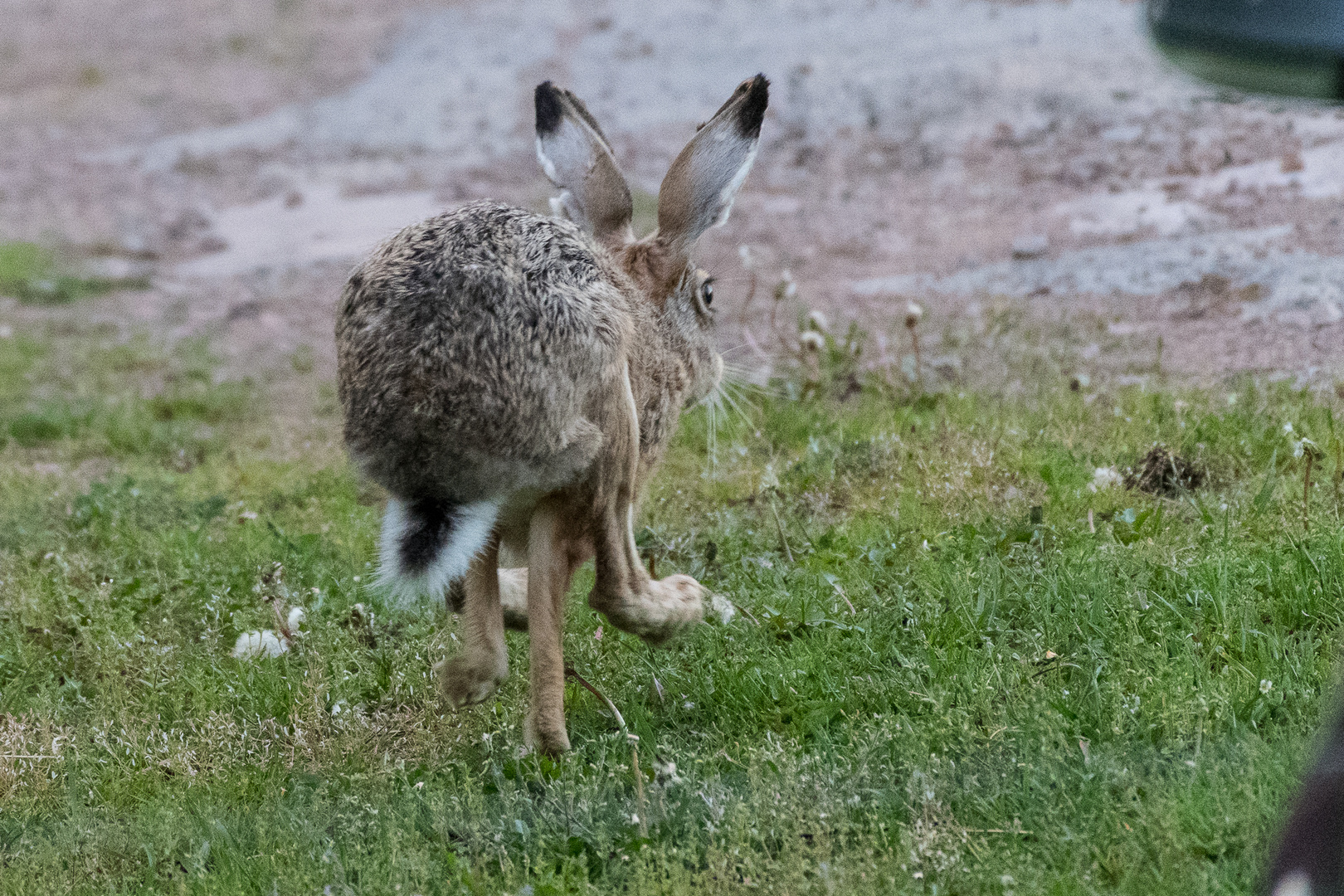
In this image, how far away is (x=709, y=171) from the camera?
550 centimetres

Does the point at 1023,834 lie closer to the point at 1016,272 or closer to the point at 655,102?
the point at 1016,272

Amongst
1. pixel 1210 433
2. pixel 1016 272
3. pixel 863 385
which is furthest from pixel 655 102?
pixel 1210 433

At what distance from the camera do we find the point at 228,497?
725cm

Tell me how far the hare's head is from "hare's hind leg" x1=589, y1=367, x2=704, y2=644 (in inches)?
31.0

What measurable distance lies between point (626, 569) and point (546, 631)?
1.48 ft

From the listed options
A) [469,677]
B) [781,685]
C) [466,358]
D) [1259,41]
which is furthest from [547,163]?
[1259,41]

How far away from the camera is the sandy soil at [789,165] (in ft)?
26.5

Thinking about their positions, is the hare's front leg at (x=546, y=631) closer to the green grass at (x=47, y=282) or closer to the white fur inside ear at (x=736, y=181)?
the white fur inside ear at (x=736, y=181)

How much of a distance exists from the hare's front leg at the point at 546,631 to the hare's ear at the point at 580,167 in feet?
5.17

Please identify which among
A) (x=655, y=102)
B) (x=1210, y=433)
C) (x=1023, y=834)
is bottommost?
(x=655, y=102)

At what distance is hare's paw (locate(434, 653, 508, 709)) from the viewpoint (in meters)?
4.62

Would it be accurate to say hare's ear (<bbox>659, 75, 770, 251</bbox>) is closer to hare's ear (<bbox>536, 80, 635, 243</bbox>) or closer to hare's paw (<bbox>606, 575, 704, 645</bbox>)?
hare's ear (<bbox>536, 80, 635, 243</bbox>)

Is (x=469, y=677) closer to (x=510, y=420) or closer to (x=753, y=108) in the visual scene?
(x=510, y=420)

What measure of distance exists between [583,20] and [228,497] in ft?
34.9
